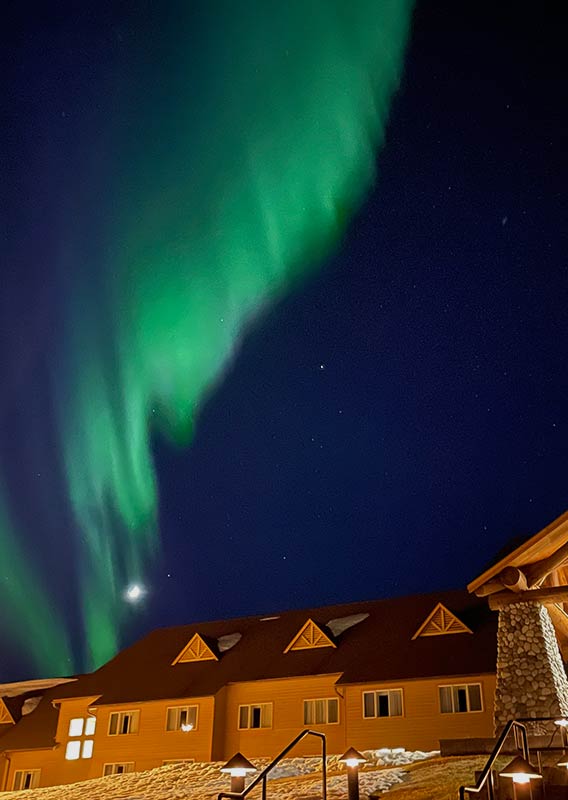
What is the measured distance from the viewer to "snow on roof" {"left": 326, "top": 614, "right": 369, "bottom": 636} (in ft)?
121

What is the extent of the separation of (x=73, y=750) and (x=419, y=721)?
16803mm

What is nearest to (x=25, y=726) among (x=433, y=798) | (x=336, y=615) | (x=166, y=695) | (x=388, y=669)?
(x=166, y=695)

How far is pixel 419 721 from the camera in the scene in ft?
100

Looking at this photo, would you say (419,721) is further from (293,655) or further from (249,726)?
(249,726)

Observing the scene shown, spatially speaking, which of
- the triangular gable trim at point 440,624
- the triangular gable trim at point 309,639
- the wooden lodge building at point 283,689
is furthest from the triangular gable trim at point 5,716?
the triangular gable trim at point 440,624

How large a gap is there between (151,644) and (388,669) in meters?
15.0

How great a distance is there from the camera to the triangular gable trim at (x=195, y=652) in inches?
1497

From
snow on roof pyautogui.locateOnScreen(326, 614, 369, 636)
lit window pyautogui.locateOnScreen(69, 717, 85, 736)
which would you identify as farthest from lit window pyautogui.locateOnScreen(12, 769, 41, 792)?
snow on roof pyautogui.locateOnScreen(326, 614, 369, 636)

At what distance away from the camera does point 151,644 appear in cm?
4231

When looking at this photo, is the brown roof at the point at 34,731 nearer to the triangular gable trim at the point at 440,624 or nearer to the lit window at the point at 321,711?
the lit window at the point at 321,711

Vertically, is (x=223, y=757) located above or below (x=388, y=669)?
below

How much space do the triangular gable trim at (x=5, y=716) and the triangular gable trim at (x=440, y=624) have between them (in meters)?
21.8

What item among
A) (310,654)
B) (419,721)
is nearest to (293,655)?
(310,654)

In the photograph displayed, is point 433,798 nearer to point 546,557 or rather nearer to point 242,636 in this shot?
point 546,557
